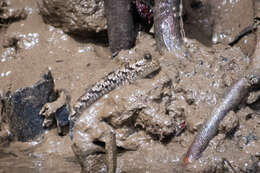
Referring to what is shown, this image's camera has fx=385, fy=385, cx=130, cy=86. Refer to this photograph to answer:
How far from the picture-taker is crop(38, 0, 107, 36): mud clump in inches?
222

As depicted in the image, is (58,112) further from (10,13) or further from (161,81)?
(10,13)

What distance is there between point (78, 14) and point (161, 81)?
1763 mm

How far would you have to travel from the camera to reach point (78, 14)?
18.6ft

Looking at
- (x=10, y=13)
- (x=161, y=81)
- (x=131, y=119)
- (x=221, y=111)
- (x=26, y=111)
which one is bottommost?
(x=26, y=111)

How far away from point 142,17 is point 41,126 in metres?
2.10

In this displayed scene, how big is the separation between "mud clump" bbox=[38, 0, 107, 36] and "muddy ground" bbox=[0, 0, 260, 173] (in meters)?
0.26

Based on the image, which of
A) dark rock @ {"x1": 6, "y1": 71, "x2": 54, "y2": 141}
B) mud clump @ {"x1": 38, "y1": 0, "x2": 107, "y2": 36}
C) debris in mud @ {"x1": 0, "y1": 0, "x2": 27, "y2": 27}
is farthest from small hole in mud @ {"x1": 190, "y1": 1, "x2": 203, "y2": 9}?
debris in mud @ {"x1": 0, "y1": 0, "x2": 27, "y2": 27}

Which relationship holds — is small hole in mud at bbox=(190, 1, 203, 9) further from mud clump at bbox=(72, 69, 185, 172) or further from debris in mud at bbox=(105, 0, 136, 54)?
mud clump at bbox=(72, 69, 185, 172)

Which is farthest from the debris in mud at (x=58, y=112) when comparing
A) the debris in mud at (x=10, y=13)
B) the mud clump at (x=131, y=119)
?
the debris in mud at (x=10, y=13)

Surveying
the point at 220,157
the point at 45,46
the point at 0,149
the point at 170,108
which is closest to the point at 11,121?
the point at 0,149

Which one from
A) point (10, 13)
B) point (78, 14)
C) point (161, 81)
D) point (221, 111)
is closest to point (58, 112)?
point (161, 81)

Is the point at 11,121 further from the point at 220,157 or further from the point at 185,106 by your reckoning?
the point at 220,157

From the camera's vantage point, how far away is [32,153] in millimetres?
4938

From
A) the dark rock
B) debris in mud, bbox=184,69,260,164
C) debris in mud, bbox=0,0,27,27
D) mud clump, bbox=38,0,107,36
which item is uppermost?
mud clump, bbox=38,0,107,36
